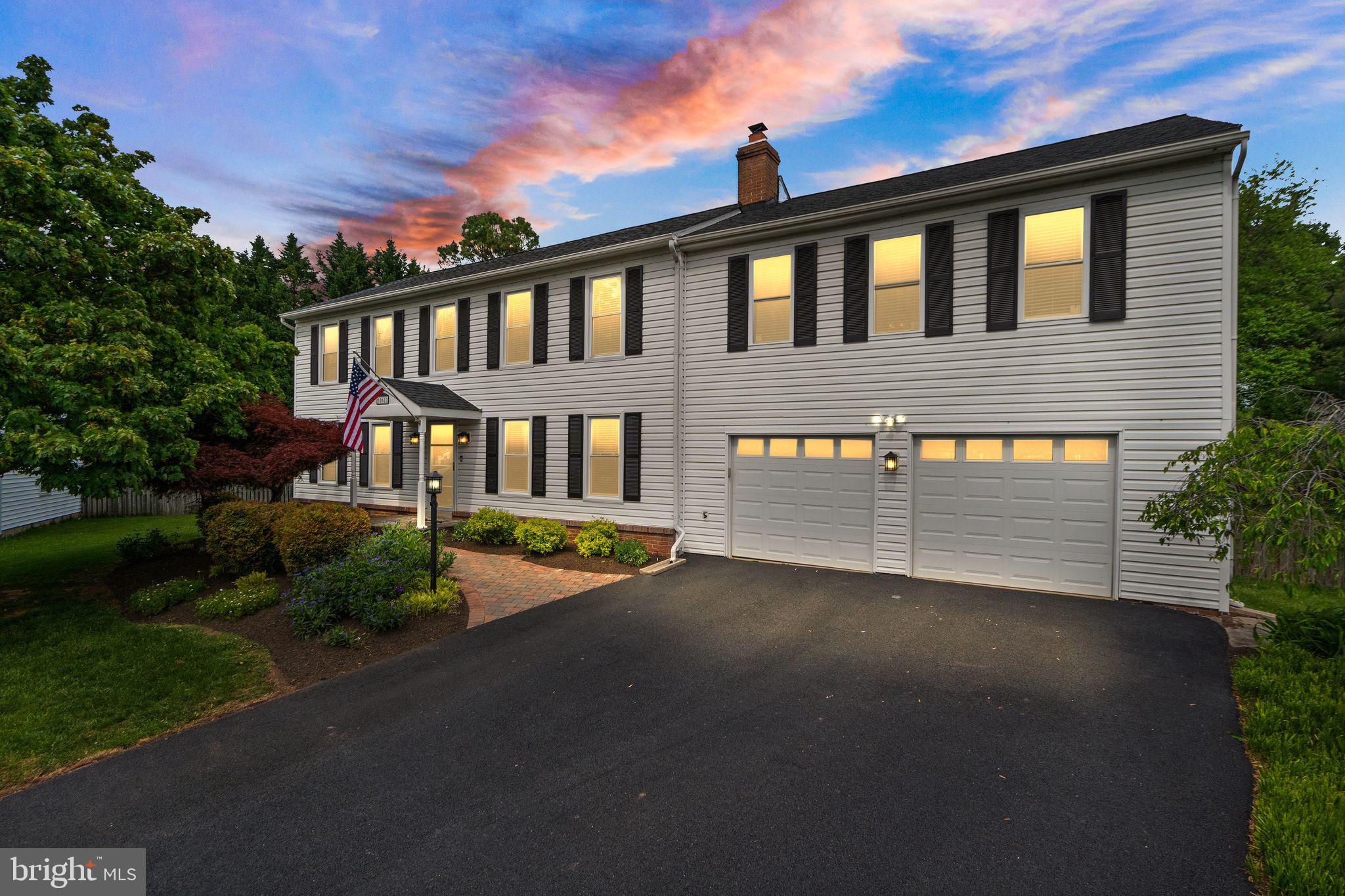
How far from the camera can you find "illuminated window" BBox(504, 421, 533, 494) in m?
12.9

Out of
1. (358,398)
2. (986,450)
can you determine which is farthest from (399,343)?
(986,450)

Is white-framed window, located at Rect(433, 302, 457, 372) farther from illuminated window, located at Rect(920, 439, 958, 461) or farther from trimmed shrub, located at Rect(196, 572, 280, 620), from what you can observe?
illuminated window, located at Rect(920, 439, 958, 461)

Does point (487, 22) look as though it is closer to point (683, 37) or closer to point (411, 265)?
point (683, 37)

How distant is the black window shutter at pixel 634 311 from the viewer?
1131 centimetres

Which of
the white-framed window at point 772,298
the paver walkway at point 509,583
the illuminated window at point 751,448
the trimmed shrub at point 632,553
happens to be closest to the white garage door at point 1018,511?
the illuminated window at point 751,448

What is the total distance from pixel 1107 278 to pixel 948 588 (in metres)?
5.08

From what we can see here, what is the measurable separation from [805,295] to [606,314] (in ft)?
14.5

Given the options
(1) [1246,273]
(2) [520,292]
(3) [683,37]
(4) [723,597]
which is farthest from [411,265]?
(1) [1246,273]

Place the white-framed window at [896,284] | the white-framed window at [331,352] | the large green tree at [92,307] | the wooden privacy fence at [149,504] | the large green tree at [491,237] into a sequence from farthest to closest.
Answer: the large green tree at [491,237]
the wooden privacy fence at [149,504]
the white-framed window at [331,352]
the white-framed window at [896,284]
the large green tree at [92,307]

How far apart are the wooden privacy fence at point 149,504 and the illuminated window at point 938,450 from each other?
714 inches

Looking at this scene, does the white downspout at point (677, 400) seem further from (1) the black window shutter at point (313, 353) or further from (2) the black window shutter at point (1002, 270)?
(1) the black window shutter at point (313, 353)

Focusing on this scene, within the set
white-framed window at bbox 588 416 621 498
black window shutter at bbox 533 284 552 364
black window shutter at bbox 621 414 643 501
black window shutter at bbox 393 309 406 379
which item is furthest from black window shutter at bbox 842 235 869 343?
black window shutter at bbox 393 309 406 379

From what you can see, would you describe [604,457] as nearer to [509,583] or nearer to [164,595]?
[509,583]

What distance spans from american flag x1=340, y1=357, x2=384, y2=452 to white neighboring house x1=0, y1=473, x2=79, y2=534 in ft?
29.2
